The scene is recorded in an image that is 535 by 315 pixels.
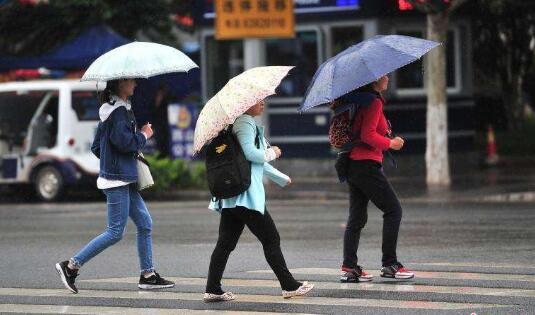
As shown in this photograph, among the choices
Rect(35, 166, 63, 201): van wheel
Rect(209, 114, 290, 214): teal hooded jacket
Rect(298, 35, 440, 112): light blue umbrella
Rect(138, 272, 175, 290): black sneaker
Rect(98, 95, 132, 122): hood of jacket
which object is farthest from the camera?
Rect(35, 166, 63, 201): van wheel

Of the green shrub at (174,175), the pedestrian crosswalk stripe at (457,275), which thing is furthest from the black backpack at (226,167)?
the green shrub at (174,175)

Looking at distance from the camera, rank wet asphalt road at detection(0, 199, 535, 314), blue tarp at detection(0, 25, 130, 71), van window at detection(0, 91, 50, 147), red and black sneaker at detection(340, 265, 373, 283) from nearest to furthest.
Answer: wet asphalt road at detection(0, 199, 535, 314), red and black sneaker at detection(340, 265, 373, 283), van window at detection(0, 91, 50, 147), blue tarp at detection(0, 25, 130, 71)

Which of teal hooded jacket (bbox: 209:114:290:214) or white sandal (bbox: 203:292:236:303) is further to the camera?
white sandal (bbox: 203:292:236:303)

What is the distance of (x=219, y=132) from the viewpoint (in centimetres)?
921

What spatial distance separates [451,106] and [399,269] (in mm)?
15668

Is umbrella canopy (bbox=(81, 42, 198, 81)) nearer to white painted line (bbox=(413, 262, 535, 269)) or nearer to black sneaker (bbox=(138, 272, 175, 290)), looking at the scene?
black sneaker (bbox=(138, 272, 175, 290))

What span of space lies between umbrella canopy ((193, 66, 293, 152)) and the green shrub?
12.5 meters

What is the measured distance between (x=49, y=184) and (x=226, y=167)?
12780mm

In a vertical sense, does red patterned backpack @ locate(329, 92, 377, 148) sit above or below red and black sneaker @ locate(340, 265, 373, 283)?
above

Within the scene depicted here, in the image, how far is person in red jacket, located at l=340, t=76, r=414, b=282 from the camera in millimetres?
9945

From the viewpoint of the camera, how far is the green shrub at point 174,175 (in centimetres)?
A: 2183

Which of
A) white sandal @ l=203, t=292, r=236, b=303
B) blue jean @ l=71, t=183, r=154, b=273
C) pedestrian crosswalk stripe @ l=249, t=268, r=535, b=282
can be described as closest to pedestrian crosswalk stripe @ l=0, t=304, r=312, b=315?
white sandal @ l=203, t=292, r=236, b=303

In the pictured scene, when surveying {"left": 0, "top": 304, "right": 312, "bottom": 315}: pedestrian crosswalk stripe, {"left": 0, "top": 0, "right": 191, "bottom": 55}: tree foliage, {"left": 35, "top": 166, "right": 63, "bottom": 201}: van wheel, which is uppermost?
{"left": 0, "top": 0, "right": 191, "bottom": 55}: tree foliage

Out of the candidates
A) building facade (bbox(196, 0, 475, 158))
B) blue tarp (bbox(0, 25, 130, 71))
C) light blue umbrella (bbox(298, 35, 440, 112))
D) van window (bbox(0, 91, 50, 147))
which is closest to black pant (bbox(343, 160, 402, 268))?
light blue umbrella (bbox(298, 35, 440, 112))
